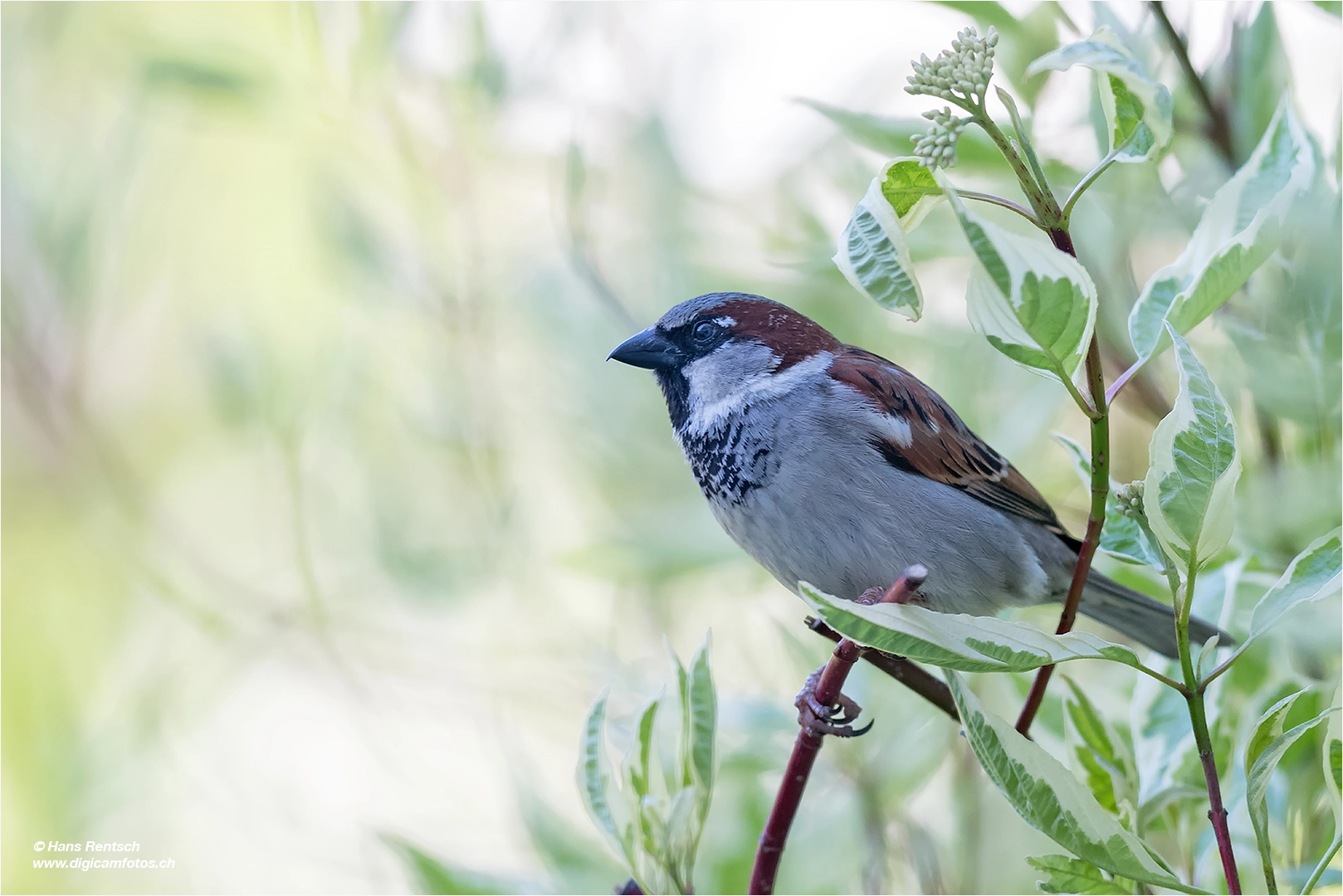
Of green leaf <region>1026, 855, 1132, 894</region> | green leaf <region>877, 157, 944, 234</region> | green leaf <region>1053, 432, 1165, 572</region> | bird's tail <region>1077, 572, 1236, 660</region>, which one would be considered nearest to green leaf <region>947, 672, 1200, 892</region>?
green leaf <region>1026, 855, 1132, 894</region>

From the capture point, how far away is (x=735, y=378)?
99 cm

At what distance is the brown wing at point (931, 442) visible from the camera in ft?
3.14

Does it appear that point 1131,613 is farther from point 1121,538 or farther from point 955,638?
point 955,638

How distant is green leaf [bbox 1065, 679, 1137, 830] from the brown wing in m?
0.23

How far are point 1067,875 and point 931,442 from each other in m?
0.41

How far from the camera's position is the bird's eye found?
1.01 metres

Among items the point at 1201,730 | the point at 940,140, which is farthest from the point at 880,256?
the point at 1201,730

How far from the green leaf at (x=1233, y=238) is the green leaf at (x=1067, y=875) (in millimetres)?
308

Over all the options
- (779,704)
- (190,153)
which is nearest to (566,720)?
(779,704)

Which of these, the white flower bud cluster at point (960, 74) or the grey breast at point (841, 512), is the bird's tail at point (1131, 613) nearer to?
the grey breast at point (841, 512)

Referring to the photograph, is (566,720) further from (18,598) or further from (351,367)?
(18,598)

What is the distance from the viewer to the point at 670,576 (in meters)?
1.25

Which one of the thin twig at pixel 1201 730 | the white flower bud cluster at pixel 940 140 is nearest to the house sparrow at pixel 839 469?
the thin twig at pixel 1201 730

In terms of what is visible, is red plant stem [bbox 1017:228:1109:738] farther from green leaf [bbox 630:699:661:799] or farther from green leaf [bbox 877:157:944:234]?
green leaf [bbox 630:699:661:799]
